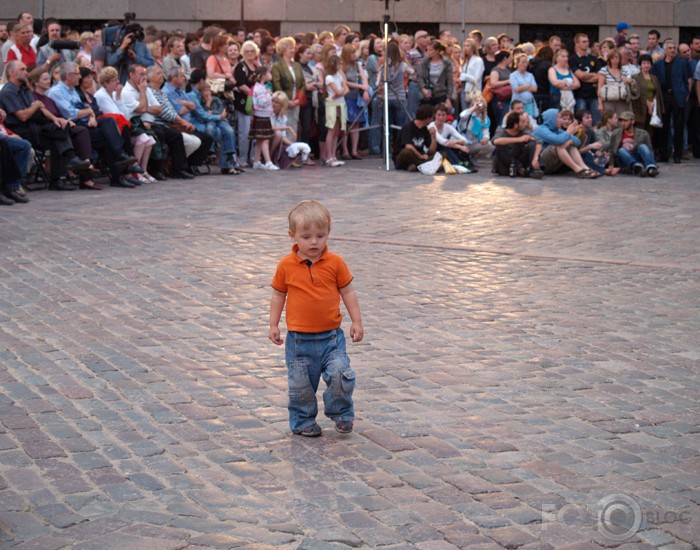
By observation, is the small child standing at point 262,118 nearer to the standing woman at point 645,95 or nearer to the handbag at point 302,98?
the handbag at point 302,98

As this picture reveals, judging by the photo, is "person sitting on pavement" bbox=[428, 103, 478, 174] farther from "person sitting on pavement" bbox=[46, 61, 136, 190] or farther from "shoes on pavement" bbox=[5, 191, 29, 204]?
"shoes on pavement" bbox=[5, 191, 29, 204]

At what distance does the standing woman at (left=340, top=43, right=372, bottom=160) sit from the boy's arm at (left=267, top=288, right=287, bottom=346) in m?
13.6

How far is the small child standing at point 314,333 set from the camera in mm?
5719

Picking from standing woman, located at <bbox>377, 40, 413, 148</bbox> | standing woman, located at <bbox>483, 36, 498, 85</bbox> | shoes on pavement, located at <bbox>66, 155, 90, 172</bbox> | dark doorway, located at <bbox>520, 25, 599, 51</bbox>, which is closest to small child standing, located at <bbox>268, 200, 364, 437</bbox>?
shoes on pavement, located at <bbox>66, 155, 90, 172</bbox>

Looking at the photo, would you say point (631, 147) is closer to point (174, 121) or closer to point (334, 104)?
point (334, 104)

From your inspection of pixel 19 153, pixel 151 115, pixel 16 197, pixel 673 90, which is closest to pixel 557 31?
pixel 673 90

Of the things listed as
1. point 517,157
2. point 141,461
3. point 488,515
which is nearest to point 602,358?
point 488,515

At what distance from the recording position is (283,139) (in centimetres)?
1814

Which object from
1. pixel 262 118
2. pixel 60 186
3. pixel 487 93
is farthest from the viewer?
pixel 487 93

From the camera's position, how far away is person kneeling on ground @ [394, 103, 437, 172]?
58.1 feet

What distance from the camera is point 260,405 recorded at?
20.3 ft

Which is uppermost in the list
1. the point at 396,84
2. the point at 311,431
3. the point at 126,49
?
the point at 126,49

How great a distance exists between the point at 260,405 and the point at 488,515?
1.83m

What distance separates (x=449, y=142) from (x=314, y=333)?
12378 millimetres
